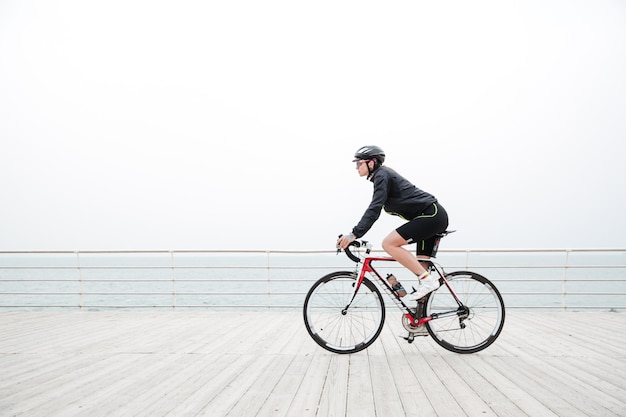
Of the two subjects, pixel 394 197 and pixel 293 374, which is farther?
pixel 394 197

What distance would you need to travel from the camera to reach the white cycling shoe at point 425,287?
272 cm

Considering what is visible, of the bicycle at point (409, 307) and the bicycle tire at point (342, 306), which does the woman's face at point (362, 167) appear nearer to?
the bicycle at point (409, 307)

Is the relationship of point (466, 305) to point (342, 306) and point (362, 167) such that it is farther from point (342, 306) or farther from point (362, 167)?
point (362, 167)

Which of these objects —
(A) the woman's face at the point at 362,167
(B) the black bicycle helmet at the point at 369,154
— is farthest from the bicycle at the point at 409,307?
(B) the black bicycle helmet at the point at 369,154

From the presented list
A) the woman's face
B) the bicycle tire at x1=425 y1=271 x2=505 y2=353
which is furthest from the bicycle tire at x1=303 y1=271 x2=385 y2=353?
the woman's face

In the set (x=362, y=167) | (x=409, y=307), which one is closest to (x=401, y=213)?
(x=362, y=167)

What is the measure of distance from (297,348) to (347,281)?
726mm

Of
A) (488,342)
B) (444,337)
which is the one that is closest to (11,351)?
(444,337)

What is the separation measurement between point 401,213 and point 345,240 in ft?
1.70

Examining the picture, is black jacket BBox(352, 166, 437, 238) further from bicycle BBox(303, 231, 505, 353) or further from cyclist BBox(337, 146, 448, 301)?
bicycle BBox(303, 231, 505, 353)

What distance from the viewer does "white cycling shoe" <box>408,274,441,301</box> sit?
8.91 feet

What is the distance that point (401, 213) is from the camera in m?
2.84

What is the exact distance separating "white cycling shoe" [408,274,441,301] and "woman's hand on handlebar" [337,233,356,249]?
62 centimetres

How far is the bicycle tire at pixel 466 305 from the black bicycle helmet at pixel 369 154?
1056 millimetres
